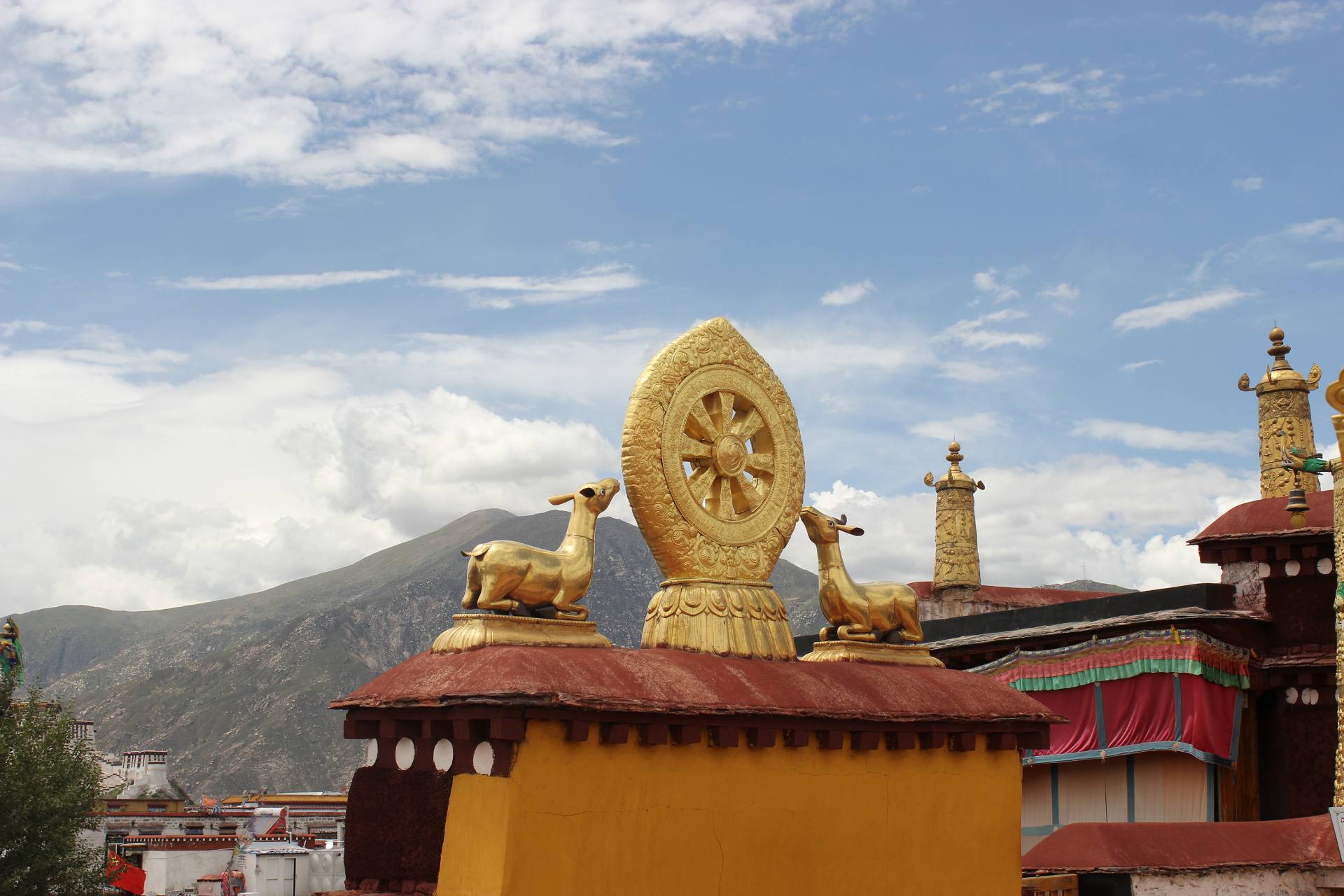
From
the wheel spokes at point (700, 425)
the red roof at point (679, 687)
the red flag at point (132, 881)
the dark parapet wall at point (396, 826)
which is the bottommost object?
the red flag at point (132, 881)

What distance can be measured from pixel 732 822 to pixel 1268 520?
37.2 feet

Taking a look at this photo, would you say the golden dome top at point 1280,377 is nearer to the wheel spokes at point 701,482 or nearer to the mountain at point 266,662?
the wheel spokes at point 701,482

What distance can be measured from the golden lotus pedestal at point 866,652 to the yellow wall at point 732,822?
0.93 metres

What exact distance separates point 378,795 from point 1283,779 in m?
13.3

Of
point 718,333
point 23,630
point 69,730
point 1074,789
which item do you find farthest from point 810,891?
point 23,630

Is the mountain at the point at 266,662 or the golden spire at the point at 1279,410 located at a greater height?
the golden spire at the point at 1279,410

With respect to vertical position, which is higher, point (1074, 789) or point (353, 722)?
point (353, 722)

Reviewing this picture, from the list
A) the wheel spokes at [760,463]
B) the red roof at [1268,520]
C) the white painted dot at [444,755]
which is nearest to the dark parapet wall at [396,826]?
the white painted dot at [444,755]

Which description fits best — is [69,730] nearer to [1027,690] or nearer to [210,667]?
[1027,690]

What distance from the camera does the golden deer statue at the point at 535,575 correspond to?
926 cm

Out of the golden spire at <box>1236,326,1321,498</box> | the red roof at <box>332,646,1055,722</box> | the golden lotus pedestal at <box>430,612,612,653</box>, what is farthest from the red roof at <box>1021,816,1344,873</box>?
the golden spire at <box>1236,326,1321,498</box>

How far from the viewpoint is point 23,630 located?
18588 centimetres

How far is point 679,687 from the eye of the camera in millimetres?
9359

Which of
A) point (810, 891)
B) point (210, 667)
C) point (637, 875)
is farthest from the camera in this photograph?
point (210, 667)
